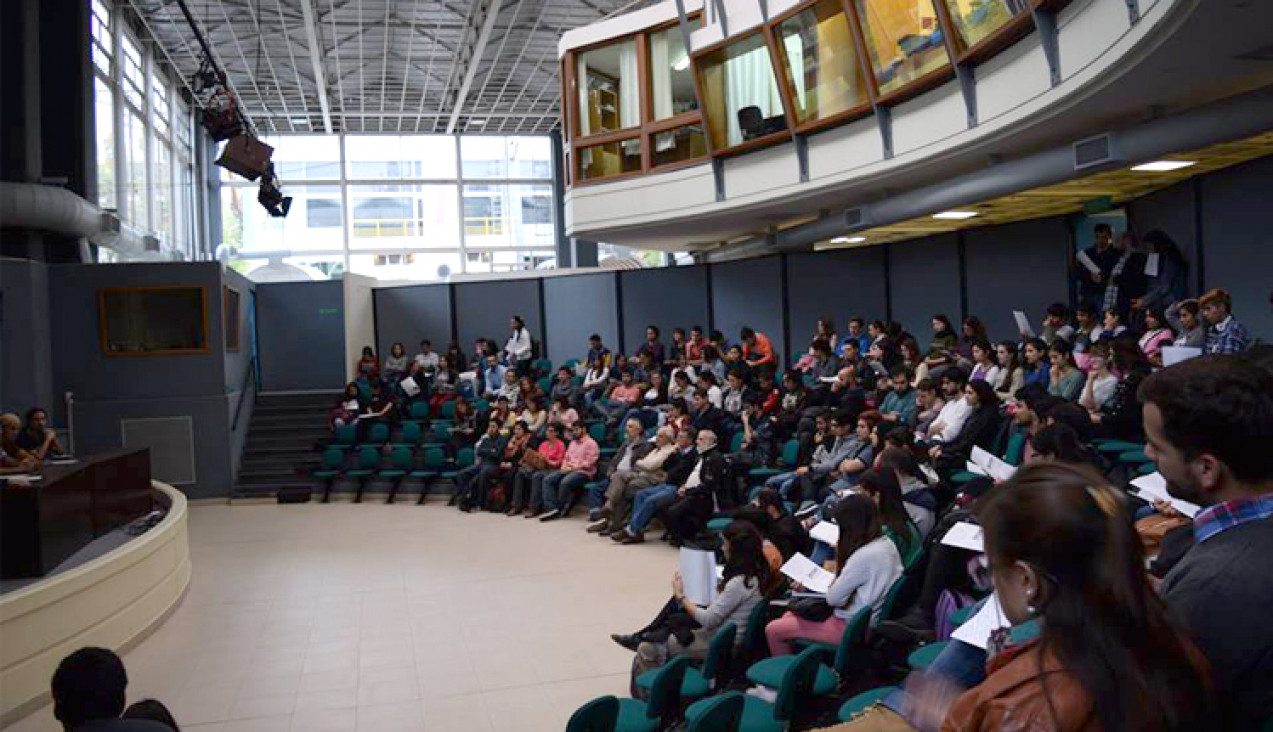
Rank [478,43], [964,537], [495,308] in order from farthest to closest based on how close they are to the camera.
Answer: [478,43], [495,308], [964,537]

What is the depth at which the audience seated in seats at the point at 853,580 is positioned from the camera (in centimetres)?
484

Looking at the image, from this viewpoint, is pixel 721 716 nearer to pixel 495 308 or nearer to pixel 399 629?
pixel 399 629

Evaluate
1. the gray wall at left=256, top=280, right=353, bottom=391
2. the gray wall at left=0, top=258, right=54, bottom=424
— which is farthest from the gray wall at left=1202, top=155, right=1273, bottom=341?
the gray wall at left=0, top=258, right=54, bottom=424

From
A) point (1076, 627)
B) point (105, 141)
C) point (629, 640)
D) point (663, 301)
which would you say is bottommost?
point (629, 640)

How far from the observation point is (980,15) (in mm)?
8500

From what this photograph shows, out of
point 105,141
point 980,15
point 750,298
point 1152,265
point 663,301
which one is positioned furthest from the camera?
point 663,301

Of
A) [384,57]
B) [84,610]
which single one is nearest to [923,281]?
[84,610]

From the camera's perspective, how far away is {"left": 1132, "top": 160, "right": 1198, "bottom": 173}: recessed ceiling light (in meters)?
8.48

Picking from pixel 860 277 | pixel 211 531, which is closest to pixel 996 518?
pixel 211 531

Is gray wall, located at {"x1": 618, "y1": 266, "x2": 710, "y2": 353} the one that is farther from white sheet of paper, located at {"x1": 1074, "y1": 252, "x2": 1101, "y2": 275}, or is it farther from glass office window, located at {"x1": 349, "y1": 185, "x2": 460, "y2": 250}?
glass office window, located at {"x1": 349, "y1": 185, "x2": 460, "y2": 250}

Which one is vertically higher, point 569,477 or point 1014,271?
point 1014,271

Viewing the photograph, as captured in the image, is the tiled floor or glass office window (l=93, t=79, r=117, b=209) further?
glass office window (l=93, t=79, r=117, b=209)

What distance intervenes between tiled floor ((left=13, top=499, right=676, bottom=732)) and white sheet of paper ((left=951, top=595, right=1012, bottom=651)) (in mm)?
3300

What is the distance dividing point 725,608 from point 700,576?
10.2 inches
